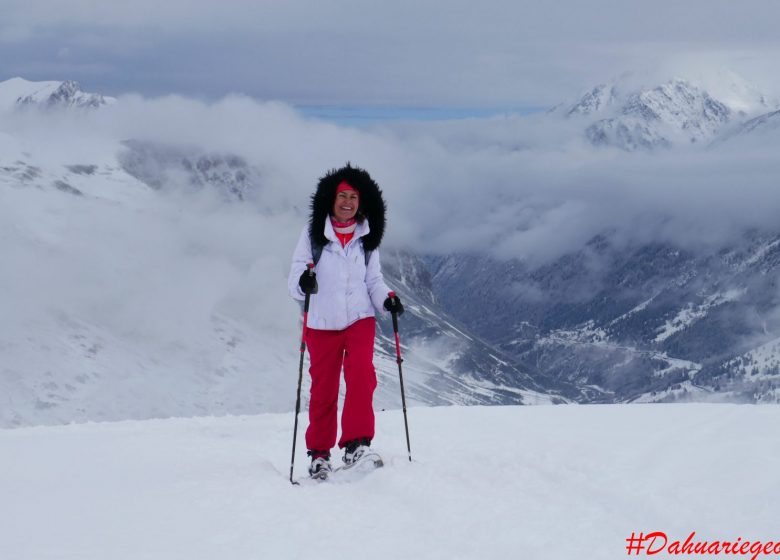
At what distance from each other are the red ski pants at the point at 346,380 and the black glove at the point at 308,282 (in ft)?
2.18

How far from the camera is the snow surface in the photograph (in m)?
6.10

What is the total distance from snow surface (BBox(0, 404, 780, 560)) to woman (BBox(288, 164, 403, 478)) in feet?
2.19

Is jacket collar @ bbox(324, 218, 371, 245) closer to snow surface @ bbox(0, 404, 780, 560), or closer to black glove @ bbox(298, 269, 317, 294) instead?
black glove @ bbox(298, 269, 317, 294)

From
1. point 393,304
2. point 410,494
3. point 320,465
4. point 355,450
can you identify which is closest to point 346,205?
point 393,304

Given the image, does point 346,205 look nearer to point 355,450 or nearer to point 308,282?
point 308,282

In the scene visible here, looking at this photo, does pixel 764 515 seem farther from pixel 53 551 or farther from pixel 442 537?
pixel 53 551

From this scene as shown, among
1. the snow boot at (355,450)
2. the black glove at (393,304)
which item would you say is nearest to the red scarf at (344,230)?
the black glove at (393,304)

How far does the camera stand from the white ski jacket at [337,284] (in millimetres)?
8703

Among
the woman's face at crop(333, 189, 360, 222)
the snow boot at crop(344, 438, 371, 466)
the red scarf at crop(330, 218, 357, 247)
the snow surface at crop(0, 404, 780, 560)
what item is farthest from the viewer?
the red scarf at crop(330, 218, 357, 247)

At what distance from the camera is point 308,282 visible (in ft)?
27.5

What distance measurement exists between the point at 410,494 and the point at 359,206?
327 cm

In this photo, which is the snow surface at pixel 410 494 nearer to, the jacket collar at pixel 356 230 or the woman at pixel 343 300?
the woman at pixel 343 300

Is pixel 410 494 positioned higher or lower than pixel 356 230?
lower

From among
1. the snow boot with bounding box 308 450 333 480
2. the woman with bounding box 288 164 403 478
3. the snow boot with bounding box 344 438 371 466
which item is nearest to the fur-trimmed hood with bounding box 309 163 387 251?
the woman with bounding box 288 164 403 478
